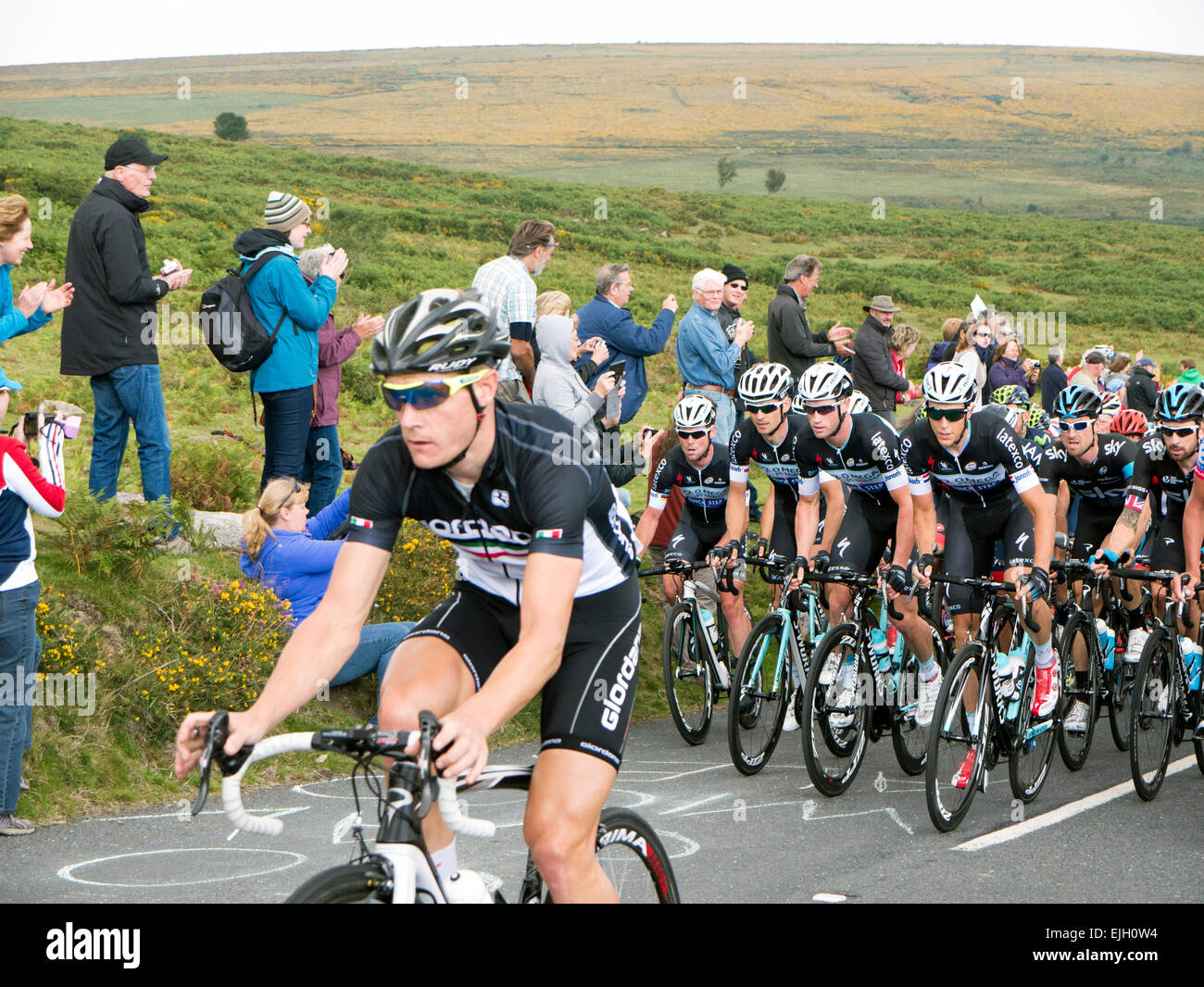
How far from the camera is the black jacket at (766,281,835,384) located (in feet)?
42.9

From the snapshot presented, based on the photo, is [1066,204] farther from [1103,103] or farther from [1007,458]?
[1007,458]

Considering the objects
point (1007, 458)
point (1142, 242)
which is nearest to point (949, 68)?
point (1142, 242)

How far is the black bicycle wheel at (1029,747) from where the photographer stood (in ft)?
25.8

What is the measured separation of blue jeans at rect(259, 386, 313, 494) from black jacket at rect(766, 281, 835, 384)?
218 inches

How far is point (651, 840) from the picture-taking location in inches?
162

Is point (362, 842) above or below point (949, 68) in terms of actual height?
below

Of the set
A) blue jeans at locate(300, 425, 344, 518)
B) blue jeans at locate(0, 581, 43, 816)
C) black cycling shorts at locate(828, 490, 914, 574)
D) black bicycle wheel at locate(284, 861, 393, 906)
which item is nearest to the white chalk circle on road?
blue jeans at locate(0, 581, 43, 816)

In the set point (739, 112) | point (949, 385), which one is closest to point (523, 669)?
point (949, 385)

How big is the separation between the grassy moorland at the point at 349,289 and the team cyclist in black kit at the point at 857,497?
8.49ft

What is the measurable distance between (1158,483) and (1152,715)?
2.08 metres

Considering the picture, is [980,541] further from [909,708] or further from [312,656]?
[312,656]

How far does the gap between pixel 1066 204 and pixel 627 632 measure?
372 feet

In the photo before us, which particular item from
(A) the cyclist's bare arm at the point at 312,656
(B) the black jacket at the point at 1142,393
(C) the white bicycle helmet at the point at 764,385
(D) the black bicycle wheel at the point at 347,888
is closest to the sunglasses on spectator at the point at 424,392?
(A) the cyclist's bare arm at the point at 312,656
